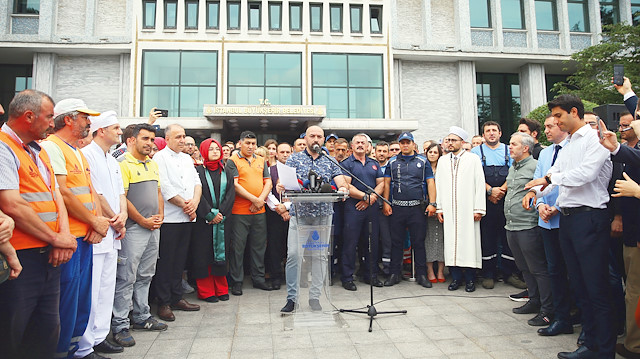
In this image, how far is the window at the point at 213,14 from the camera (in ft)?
66.5

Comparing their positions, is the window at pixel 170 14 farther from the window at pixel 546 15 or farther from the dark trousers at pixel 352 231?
the window at pixel 546 15

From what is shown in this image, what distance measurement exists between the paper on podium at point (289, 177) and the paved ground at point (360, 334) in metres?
1.47

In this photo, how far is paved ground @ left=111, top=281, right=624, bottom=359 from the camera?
370 centimetres

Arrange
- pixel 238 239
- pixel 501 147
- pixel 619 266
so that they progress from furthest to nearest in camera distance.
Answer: pixel 501 147 < pixel 238 239 < pixel 619 266

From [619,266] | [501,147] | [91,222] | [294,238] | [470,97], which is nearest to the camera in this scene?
[91,222]

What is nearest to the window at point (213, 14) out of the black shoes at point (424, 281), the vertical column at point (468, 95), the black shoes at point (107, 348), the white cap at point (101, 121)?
the vertical column at point (468, 95)

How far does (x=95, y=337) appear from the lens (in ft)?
12.0

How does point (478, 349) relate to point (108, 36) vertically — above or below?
below

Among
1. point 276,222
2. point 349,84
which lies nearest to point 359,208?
point 276,222

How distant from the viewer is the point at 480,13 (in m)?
22.6

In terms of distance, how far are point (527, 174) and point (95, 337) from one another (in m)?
5.34

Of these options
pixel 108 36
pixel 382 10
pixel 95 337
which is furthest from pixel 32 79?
pixel 95 337

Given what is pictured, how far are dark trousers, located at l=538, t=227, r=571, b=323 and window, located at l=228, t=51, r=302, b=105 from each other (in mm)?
16773

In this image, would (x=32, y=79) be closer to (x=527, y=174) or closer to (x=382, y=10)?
(x=382, y=10)
